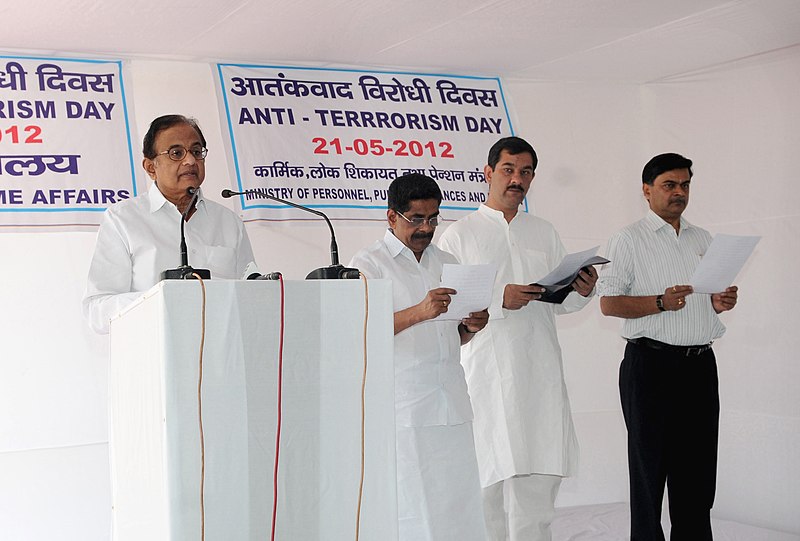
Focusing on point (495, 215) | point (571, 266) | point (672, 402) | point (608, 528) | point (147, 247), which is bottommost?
point (608, 528)

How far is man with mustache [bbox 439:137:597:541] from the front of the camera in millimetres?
4078

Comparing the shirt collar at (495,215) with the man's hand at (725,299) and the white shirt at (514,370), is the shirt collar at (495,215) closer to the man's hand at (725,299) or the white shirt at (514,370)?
the white shirt at (514,370)

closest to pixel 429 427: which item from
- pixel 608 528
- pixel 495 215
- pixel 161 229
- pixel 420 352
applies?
pixel 420 352

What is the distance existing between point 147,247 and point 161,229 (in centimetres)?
10

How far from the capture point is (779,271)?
529 cm

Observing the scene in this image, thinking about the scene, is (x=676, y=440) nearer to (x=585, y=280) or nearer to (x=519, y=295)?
(x=585, y=280)

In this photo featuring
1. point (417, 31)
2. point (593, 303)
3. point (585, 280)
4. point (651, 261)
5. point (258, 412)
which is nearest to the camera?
point (258, 412)

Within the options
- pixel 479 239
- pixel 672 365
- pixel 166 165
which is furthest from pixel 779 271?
pixel 166 165

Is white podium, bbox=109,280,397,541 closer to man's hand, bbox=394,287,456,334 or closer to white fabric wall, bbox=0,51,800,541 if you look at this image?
man's hand, bbox=394,287,456,334

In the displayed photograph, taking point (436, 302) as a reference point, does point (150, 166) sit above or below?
above

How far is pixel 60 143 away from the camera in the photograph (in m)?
4.74

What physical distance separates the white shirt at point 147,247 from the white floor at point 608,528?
299 cm

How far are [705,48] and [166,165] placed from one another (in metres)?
3.62

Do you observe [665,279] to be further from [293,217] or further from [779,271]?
[293,217]
